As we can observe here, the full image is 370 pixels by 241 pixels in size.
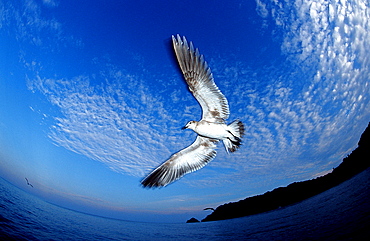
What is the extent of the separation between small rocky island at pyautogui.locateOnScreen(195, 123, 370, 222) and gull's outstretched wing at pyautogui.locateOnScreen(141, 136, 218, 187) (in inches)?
2132

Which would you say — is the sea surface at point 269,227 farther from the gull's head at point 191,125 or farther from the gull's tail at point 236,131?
the gull's head at point 191,125

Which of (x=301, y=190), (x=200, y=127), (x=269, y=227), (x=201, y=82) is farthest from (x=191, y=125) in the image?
(x=301, y=190)

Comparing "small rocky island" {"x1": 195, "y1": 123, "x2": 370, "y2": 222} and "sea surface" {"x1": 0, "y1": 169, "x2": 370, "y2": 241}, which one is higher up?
"small rocky island" {"x1": 195, "y1": 123, "x2": 370, "y2": 222}

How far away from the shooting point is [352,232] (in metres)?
6.63

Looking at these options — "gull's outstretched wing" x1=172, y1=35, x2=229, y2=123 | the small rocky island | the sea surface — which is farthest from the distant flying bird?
the small rocky island

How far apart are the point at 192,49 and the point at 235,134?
13.6 ft

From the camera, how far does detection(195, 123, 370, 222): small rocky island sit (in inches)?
1815

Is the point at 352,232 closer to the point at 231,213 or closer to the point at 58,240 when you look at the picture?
the point at 58,240

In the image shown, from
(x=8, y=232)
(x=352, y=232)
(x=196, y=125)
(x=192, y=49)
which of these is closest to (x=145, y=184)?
(x=196, y=125)

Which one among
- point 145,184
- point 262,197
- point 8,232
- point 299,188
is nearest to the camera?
point 145,184

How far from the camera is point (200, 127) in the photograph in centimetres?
811

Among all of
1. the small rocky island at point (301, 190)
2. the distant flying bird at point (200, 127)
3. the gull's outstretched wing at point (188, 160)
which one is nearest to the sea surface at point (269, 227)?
the distant flying bird at point (200, 127)

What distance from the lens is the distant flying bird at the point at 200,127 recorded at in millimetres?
6443

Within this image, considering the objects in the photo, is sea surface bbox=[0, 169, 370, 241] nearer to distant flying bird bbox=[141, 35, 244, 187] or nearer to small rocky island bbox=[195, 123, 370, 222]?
distant flying bird bbox=[141, 35, 244, 187]
